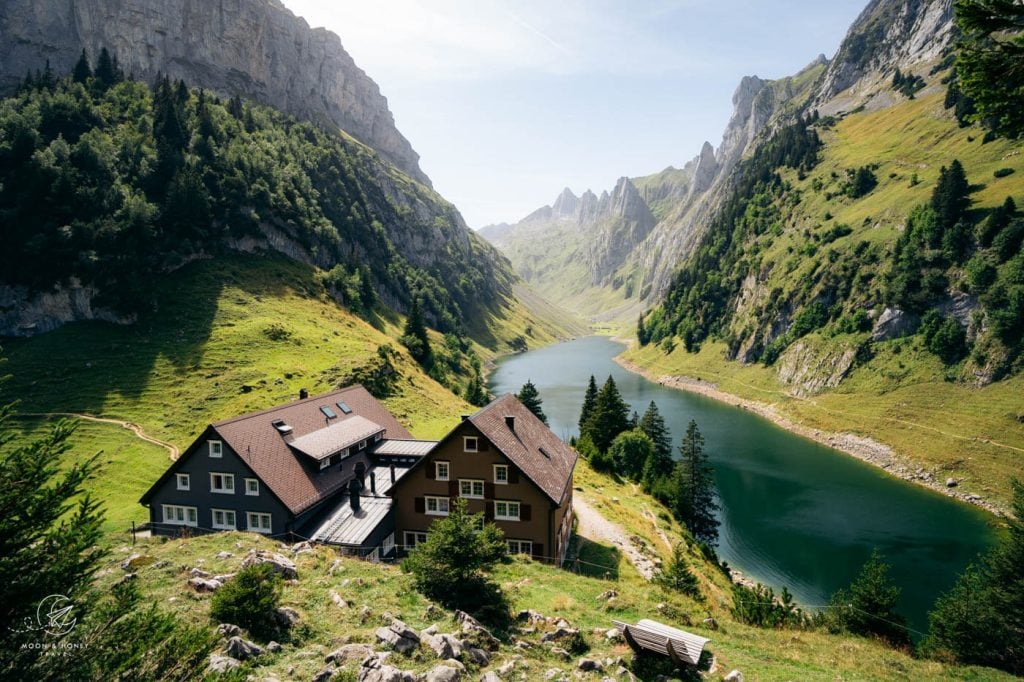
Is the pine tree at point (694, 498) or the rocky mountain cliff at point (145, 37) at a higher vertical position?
the rocky mountain cliff at point (145, 37)

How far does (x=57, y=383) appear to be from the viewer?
64562 mm

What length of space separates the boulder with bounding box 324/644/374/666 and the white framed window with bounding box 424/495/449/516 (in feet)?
70.4

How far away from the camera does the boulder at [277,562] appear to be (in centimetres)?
2164

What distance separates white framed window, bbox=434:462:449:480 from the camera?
37037 mm

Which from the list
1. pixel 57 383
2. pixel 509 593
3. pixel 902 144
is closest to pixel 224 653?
pixel 509 593

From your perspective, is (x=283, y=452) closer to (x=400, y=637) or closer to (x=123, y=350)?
(x=400, y=637)

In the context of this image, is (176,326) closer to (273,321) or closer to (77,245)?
(273,321)

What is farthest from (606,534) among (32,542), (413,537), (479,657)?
(32,542)

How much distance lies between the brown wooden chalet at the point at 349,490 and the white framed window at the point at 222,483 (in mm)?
71

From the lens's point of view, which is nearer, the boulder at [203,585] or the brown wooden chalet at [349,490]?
the boulder at [203,585]

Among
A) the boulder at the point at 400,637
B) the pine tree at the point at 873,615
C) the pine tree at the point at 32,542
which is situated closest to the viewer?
the pine tree at the point at 32,542

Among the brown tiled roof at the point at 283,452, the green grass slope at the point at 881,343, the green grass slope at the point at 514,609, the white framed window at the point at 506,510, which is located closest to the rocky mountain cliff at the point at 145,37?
the brown tiled roof at the point at 283,452

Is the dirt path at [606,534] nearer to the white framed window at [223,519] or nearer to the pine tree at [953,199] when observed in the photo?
the white framed window at [223,519]

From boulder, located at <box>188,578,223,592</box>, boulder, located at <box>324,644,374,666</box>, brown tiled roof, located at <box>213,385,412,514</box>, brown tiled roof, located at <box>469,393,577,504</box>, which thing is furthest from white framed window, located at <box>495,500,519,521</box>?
boulder, located at <box>324,644,374,666</box>
